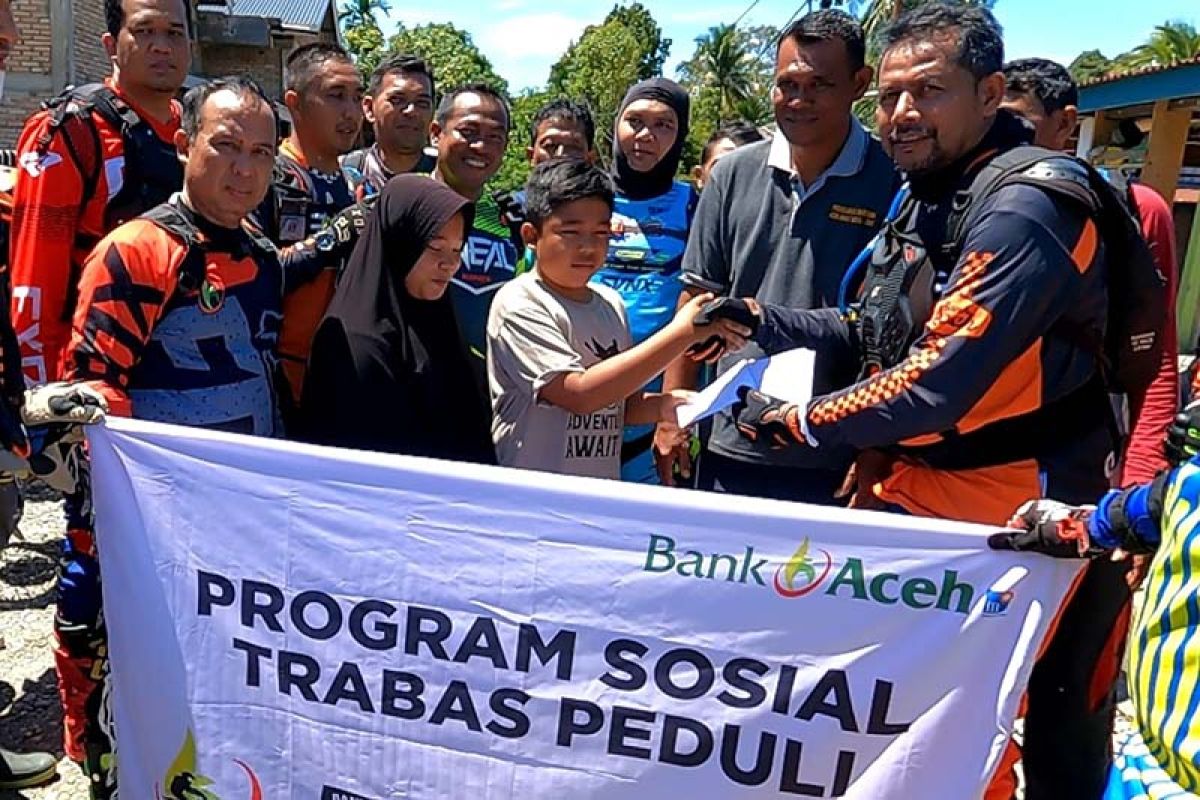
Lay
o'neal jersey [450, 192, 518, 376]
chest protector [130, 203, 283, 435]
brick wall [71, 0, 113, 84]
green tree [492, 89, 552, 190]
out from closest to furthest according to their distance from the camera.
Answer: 1. chest protector [130, 203, 283, 435]
2. o'neal jersey [450, 192, 518, 376]
3. brick wall [71, 0, 113, 84]
4. green tree [492, 89, 552, 190]

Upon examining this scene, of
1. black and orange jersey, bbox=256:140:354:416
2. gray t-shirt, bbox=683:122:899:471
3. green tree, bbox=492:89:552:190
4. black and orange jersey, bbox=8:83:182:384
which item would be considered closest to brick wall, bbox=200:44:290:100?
green tree, bbox=492:89:552:190

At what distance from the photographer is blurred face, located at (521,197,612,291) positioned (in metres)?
2.58

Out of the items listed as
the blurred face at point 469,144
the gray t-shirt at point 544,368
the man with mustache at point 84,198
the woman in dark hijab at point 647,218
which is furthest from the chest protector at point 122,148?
the woman in dark hijab at point 647,218

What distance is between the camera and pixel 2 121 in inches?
550

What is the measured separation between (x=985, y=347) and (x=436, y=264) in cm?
143

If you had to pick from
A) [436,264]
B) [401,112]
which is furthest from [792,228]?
[401,112]

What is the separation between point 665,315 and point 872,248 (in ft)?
3.77

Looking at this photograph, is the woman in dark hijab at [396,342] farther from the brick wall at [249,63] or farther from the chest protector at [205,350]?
the brick wall at [249,63]

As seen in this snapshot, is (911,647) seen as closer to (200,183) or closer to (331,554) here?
(331,554)

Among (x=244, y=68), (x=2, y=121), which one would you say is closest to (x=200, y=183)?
(x=2, y=121)

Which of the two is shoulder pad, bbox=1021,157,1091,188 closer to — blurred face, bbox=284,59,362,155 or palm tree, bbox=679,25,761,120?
blurred face, bbox=284,59,362,155

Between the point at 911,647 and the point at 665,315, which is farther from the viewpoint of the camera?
the point at 665,315

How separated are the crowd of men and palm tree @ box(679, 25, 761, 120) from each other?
139ft

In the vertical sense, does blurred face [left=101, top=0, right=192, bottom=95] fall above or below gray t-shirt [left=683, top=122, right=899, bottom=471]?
above
